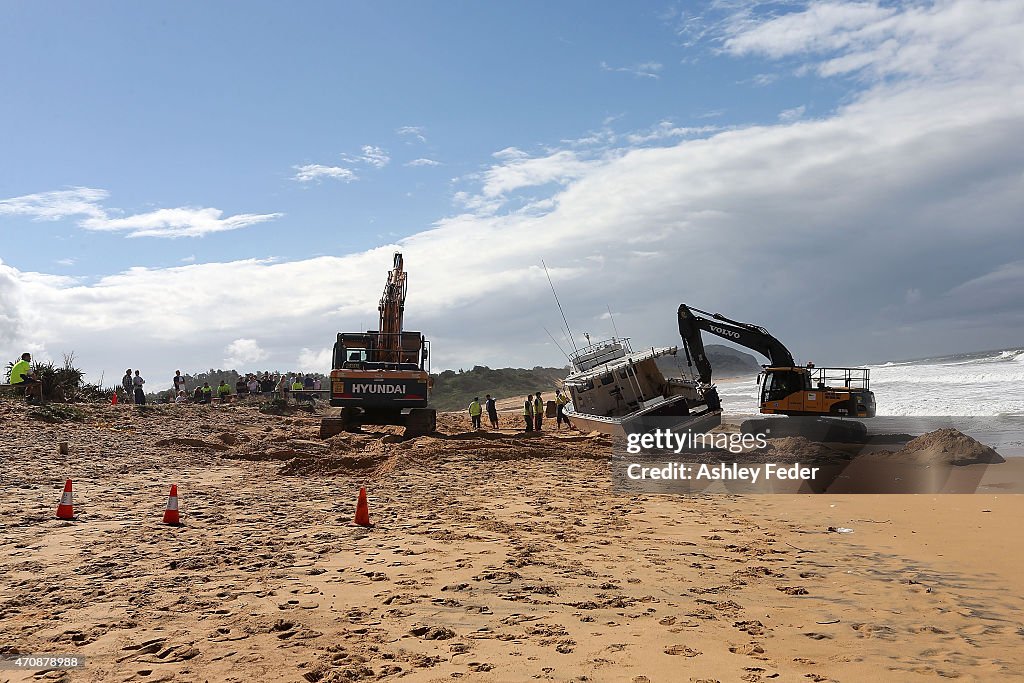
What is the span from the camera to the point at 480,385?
242 ft

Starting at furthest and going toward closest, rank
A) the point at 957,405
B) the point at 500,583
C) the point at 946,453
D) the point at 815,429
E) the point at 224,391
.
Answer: the point at 224,391 < the point at 957,405 < the point at 815,429 < the point at 946,453 < the point at 500,583

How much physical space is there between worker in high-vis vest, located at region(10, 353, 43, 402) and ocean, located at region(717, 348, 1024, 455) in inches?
1075

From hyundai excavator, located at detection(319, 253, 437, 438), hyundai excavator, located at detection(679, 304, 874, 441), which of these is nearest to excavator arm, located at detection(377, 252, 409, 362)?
hyundai excavator, located at detection(319, 253, 437, 438)

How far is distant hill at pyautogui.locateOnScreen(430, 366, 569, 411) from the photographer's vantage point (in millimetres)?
66000

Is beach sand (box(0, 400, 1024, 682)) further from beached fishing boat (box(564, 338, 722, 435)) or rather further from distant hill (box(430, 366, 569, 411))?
distant hill (box(430, 366, 569, 411))

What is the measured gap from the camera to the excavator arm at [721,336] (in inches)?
931

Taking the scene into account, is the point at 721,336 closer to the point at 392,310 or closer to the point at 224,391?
the point at 392,310

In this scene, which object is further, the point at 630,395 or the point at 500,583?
the point at 630,395

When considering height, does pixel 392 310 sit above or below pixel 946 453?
above

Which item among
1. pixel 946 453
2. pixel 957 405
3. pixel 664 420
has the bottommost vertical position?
pixel 946 453

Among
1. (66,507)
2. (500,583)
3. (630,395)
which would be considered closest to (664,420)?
(630,395)

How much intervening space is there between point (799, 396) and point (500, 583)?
56.2ft

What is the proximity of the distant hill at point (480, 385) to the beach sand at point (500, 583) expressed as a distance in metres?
49.9

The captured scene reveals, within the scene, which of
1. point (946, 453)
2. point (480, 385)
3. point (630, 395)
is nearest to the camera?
point (946, 453)
